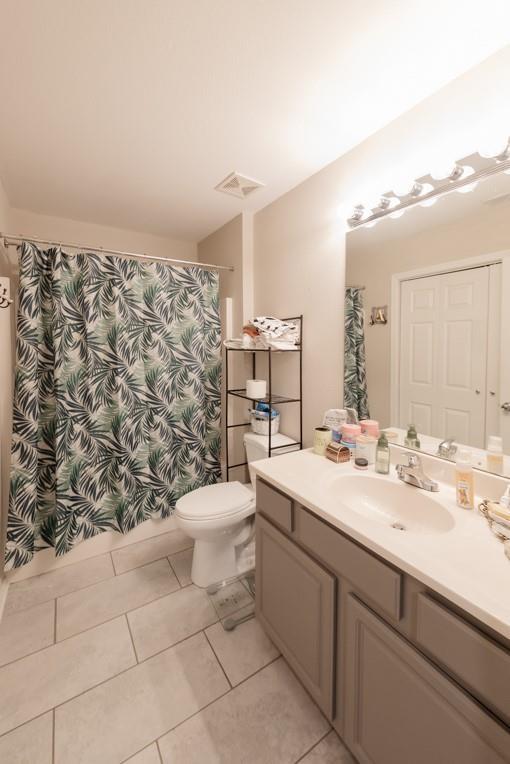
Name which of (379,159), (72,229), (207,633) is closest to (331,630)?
(207,633)

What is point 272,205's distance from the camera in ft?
6.88

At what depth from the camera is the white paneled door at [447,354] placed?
114cm

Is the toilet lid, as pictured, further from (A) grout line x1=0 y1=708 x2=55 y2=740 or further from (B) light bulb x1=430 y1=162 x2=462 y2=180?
(B) light bulb x1=430 y1=162 x2=462 y2=180

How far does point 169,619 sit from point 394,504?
4.05 feet

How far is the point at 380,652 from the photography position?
859 millimetres

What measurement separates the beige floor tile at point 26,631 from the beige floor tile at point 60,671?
5 centimetres

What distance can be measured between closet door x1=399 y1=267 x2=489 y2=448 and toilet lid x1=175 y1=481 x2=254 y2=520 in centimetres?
94

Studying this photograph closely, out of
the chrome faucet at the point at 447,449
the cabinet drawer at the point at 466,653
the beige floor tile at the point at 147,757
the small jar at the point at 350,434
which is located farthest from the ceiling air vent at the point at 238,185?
the beige floor tile at the point at 147,757

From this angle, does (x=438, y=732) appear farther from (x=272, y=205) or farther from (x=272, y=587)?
(x=272, y=205)

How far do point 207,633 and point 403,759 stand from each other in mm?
938

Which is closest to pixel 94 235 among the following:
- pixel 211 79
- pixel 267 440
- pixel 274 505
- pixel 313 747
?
pixel 211 79

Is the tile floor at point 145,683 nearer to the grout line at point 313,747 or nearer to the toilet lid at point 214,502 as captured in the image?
the grout line at point 313,747

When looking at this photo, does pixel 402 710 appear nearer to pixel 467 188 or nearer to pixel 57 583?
pixel 467 188

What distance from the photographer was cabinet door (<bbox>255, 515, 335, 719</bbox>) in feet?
3.43
